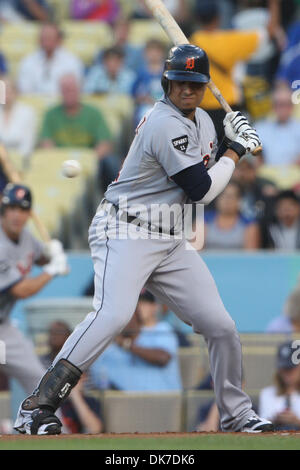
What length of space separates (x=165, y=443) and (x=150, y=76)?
6.45m

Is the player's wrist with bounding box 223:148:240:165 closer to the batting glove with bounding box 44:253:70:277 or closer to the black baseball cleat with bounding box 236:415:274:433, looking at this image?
the black baseball cleat with bounding box 236:415:274:433

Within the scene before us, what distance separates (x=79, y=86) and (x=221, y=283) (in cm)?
355

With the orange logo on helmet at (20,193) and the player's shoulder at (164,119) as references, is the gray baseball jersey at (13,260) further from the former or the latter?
the player's shoulder at (164,119)

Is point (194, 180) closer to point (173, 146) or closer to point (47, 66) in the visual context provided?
point (173, 146)

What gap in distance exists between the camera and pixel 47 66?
448 inches

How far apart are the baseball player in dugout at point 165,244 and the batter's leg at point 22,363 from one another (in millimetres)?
2273

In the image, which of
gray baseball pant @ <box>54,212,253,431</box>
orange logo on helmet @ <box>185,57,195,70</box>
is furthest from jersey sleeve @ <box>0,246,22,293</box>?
orange logo on helmet @ <box>185,57,195,70</box>

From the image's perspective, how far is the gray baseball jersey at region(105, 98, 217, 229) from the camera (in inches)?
197

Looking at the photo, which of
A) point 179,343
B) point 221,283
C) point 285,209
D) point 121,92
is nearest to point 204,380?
point 179,343

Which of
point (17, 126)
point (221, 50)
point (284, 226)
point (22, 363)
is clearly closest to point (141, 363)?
point (22, 363)

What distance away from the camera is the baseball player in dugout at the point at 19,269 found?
24.7 ft

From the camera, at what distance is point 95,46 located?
11.9m

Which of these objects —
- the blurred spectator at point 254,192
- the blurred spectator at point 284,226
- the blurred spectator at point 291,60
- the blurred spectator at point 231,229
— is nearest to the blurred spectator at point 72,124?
the blurred spectator at point 254,192
